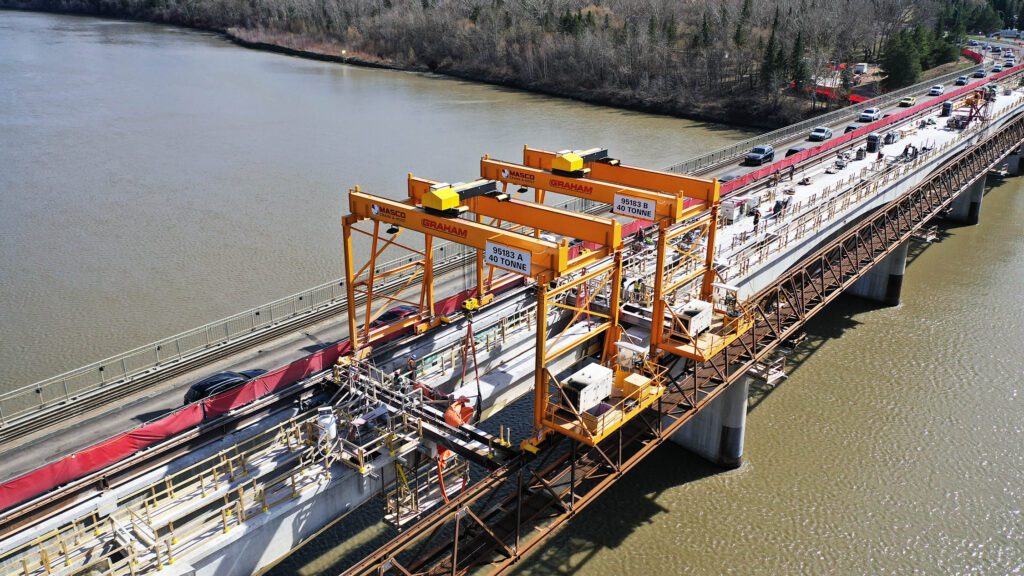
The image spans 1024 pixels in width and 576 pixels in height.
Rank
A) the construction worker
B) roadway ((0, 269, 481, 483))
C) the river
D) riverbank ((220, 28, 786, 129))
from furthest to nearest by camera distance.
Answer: riverbank ((220, 28, 786, 129)), the river, roadway ((0, 269, 481, 483)), the construction worker

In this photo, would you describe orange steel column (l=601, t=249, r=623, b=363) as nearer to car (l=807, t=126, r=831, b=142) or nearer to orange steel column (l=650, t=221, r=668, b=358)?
orange steel column (l=650, t=221, r=668, b=358)

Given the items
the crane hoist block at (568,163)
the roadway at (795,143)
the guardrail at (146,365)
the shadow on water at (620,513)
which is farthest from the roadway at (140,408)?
the roadway at (795,143)

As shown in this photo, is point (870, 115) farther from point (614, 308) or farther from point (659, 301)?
point (614, 308)

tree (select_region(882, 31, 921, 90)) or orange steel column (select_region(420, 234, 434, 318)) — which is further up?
tree (select_region(882, 31, 921, 90))

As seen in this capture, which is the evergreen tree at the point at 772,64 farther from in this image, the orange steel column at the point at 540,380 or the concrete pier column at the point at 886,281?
the orange steel column at the point at 540,380

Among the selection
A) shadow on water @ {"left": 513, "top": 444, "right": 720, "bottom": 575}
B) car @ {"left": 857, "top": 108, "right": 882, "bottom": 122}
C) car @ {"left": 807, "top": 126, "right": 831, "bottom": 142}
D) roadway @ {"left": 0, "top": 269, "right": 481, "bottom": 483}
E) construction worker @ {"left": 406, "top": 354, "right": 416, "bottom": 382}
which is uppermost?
car @ {"left": 857, "top": 108, "right": 882, "bottom": 122}

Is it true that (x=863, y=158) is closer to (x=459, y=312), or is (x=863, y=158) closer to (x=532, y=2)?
(x=459, y=312)

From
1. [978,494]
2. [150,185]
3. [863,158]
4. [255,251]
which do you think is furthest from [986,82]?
[150,185]

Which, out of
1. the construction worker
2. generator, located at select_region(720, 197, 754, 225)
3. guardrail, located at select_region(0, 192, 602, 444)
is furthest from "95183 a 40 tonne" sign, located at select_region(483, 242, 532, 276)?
generator, located at select_region(720, 197, 754, 225)
